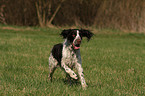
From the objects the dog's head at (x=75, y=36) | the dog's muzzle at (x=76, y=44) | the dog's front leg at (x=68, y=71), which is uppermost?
the dog's head at (x=75, y=36)

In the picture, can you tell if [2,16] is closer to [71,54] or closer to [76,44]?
[71,54]

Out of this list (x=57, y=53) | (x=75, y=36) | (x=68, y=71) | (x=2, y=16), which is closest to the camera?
(x=68, y=71)

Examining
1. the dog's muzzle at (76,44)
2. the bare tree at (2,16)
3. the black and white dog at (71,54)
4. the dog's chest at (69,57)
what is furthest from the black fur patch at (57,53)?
the bare tree at (2,16)

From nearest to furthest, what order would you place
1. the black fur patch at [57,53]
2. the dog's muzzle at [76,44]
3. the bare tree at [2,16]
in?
1. the dog's muzzle at [76,44]
2. the black fur patch at [57,53]
3. the bare tree at [2,16]

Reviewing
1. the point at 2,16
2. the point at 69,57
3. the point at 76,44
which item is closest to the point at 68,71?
the point at 69,57

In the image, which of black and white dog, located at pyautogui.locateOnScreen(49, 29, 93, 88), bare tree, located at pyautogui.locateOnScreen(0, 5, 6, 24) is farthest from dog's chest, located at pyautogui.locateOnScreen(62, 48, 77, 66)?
bare tree, located at pyautogui.locateOnScreen(0, 5, 6, 24)

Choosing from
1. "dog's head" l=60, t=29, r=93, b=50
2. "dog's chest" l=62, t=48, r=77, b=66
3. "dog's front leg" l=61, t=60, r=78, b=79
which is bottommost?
"dog's front leg" l=61, t=60, r=78, b=79

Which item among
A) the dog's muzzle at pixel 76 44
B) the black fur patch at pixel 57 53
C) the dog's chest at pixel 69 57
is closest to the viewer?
the dog's muzzle at pixel 76 44

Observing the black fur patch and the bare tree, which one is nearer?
the black fur patch

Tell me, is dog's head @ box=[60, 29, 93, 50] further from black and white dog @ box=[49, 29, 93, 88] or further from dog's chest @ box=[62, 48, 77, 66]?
dog's chest @ box=[62, 48, 77, 66]

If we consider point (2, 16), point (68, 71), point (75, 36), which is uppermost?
point (75, 36)

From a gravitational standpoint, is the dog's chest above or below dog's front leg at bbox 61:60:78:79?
above

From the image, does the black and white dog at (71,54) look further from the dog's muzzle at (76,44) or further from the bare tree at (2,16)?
the bare tree at (2,16)

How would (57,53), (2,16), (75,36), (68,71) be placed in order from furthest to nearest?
(2,16), (57,53), (75,36), (68,71)
